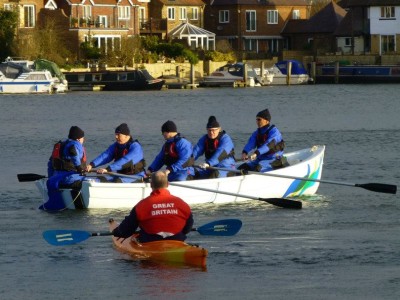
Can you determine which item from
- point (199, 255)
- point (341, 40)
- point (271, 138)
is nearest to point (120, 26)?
point (341, 40)

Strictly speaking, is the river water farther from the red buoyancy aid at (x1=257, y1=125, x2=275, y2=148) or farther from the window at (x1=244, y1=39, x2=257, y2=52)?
the window at (x1=244, y1=39, x2=257, y2=52)

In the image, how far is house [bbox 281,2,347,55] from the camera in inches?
3971

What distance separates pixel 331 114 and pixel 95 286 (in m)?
43.4

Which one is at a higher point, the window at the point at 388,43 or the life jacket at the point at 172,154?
the window at the point at 388,43

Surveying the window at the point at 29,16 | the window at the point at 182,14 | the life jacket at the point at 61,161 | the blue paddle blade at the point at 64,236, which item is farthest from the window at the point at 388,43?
the blue paddle blade at the point at 64,236

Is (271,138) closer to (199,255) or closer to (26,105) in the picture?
(199,255)

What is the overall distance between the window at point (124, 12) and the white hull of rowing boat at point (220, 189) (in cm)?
6797

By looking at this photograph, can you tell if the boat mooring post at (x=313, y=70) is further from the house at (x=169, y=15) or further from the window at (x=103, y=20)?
the window at (x=103, y=20)

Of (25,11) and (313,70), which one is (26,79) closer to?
(25,11)

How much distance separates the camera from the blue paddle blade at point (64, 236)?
18478 millimetres

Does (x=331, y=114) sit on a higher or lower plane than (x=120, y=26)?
lower

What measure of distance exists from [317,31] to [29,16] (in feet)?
85.3

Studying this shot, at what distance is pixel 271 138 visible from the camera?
24.5m

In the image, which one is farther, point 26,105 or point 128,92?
point 128,92
